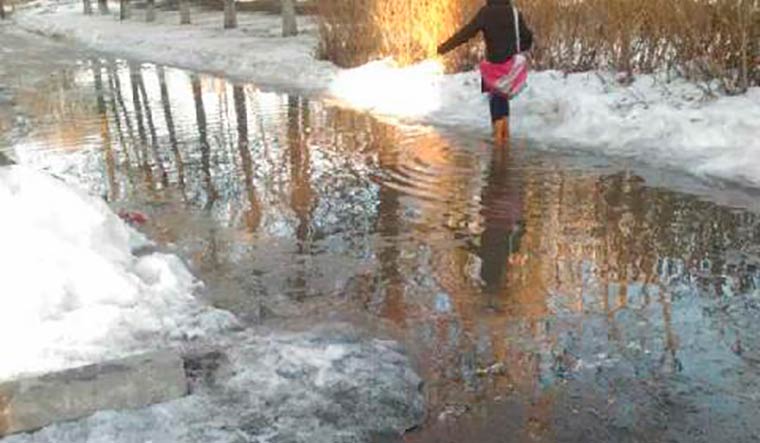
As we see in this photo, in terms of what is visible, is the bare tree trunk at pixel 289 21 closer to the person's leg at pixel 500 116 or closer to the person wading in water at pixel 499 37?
the person wading in water at pixel 499 37

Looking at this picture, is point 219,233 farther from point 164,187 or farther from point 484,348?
point 484,348

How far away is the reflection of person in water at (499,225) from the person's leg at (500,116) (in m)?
1.18

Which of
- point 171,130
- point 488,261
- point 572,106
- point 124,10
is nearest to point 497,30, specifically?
point 572,106

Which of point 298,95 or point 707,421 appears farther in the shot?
point 298,95

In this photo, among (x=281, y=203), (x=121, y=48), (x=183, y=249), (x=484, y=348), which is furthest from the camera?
(x=121, y=48)

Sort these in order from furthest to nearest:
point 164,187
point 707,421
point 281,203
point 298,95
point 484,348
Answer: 1. point 298,95
2. point 164,187
3. point 281,203
4. point 484,348
5. point 707,421

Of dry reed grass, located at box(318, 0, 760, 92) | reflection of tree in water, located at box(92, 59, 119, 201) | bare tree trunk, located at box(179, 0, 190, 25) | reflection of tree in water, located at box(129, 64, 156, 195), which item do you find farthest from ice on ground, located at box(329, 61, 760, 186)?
bare tree trunk, located at box(179, 0, 190, 25)

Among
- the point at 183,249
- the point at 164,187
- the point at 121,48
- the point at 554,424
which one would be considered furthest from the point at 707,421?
the point at 121,48

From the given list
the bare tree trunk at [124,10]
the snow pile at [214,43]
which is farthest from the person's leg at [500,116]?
the bare tree trunk at [124,10]

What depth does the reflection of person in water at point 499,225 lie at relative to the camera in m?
6.09

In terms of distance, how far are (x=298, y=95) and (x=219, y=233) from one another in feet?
29.7

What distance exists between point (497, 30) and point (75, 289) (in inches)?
254

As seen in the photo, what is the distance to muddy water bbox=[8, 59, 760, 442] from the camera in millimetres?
4277

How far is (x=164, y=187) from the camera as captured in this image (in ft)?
30.2
